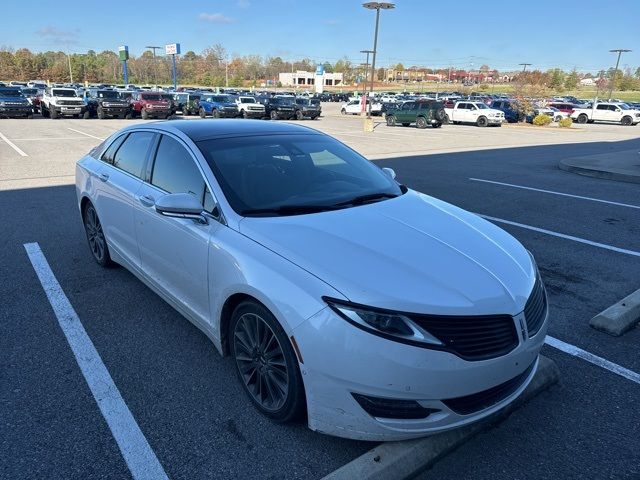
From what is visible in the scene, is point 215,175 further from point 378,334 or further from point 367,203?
point 378,334

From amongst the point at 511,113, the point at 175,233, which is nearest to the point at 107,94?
the point at 511,113

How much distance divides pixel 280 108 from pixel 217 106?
4.21m

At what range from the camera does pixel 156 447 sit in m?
2.46

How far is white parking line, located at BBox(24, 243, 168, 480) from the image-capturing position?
92.5 inches

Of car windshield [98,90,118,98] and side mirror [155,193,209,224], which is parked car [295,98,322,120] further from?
side mirror [155,193,209,224]

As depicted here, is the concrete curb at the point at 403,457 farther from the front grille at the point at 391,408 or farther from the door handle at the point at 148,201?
the door handle at the point at 148,201

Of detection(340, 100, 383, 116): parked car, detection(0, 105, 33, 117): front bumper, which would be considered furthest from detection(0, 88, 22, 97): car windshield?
detection(340, 100, 383, 116): parked car

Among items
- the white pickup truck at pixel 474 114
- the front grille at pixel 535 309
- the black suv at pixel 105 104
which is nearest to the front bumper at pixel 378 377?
the front grille at pixel 535 309

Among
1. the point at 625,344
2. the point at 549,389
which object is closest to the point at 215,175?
the point at 549,389

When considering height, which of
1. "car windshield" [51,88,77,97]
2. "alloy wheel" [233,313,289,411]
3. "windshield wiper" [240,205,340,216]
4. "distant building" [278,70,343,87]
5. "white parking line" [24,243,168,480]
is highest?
"distant building" [278,70,343,87]

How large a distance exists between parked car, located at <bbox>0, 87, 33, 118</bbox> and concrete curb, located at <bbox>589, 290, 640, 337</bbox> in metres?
32.7

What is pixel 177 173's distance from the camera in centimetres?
337

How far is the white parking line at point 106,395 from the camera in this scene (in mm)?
2350

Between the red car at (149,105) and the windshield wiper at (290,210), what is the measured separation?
29.8m
